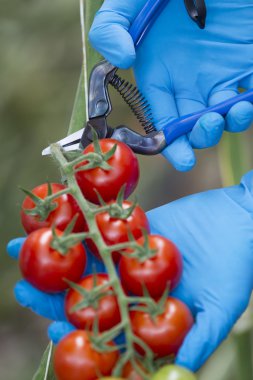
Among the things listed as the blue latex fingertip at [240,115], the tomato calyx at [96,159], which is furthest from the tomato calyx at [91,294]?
the blue latex fingertip at [240,115]

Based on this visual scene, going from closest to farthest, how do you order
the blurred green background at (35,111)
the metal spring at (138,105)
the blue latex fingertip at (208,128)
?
the blue latex fingertip at (208,128) → the metal spring at (138,105) → the blurred green background at (35,111)

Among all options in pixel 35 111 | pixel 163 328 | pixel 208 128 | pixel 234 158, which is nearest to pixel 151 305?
pixel 163 328

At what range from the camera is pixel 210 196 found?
1271 mm

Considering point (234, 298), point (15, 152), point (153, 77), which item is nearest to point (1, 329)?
point (15, 152)

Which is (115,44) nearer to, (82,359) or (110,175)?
(110,175)

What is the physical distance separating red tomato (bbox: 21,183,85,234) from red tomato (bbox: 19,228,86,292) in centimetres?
6

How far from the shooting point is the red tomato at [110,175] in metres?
1.12

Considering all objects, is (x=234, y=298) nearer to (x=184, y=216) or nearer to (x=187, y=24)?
(x=184, y=216)

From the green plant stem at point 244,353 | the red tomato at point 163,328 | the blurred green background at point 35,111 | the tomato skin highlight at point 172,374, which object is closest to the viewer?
the tomato skin highlight at point 172,374

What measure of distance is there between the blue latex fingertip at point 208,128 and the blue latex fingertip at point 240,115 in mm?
18

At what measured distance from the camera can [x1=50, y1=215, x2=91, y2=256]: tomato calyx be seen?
98cm

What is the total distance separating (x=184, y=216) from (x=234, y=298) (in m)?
0.19

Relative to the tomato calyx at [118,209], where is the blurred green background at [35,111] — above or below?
below

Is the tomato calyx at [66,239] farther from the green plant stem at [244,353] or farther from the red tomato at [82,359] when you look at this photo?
the green plant stem at [244,353]
